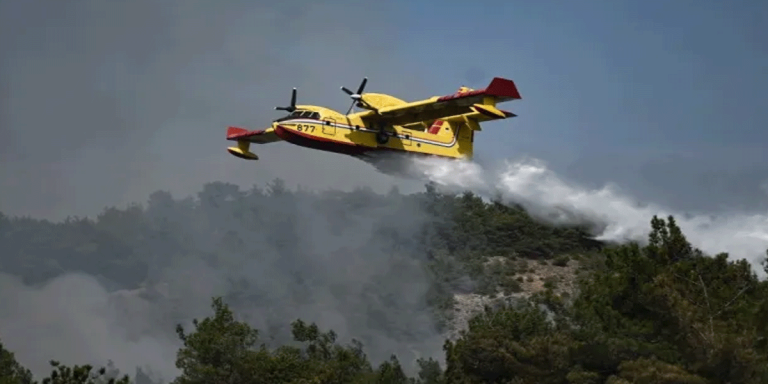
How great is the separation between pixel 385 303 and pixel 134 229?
69.2 ft

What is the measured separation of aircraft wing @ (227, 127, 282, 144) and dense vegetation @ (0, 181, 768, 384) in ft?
29.1

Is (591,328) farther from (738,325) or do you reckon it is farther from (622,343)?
(738,325)

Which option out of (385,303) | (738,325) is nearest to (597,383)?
(738,325)

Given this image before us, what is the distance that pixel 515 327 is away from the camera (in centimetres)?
4659

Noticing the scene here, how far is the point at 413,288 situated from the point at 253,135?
87.4 feet

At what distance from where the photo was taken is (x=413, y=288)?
279 ft

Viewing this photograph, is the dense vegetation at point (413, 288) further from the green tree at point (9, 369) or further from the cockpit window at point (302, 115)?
the cockpit window at point (302, 115)

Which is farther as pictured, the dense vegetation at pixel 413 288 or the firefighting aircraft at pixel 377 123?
the firefighting aircraft at pixel 377 123

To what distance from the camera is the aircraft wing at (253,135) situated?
60.6 meters

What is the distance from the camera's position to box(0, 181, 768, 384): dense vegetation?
125 ft

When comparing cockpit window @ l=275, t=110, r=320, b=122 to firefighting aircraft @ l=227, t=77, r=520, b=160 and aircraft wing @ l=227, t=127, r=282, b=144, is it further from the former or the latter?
aircraft wing @ l=227, t=127, r=282, b=144

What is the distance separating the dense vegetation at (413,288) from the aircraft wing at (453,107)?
7321 millimetres

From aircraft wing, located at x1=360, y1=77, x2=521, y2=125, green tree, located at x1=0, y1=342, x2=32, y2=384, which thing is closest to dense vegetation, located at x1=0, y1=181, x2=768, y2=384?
green tree, located at x1=0, y1=342, x2=32, y2=384

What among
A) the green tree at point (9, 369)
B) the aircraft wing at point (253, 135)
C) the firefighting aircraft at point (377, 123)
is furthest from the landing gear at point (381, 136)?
the green tree at point (9, 369)
